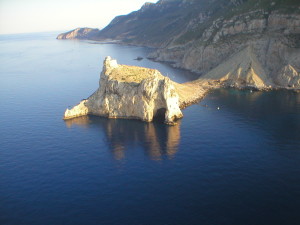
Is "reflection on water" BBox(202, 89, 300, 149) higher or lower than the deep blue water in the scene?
higher

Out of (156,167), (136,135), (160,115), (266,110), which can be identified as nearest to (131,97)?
(160,115)

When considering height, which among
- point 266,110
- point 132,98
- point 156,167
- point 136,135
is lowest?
point 156,167

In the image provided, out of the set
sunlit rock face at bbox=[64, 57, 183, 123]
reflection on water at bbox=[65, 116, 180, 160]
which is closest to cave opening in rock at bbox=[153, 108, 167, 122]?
sunlit rock face at bbox=[64, 57, 183, 123]

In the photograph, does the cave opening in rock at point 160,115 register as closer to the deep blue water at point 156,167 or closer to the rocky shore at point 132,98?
the rocky shore at point 132,98

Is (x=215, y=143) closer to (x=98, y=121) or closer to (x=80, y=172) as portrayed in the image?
(x=80, y=172)

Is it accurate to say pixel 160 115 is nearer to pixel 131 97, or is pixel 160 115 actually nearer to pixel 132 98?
pixel 132 98

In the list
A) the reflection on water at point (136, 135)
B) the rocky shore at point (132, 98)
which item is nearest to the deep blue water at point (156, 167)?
the reflection on water at point (136, 135)

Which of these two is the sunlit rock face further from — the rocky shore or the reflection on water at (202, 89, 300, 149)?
the reflection on water at (202, 89, 300, 149)

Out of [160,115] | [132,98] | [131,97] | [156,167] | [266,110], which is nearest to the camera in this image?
[156,167]
